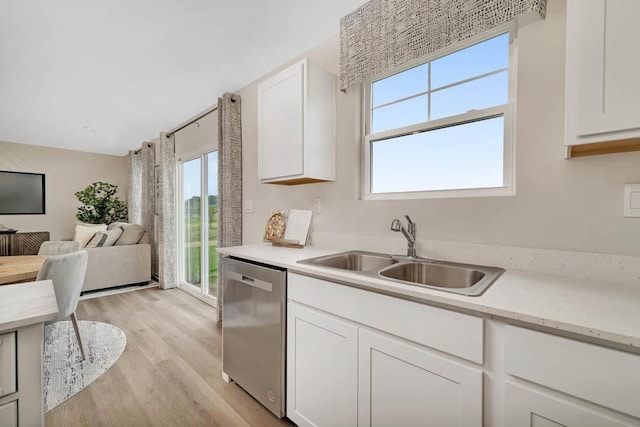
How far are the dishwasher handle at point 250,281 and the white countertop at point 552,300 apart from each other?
0.44 m

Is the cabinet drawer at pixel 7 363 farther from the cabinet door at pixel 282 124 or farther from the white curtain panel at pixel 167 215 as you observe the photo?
the white curtain panel at pixel 167 215

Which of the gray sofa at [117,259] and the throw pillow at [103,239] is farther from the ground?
the throw pillow at [103,239]

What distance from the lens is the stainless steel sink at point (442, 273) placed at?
4.11 feet

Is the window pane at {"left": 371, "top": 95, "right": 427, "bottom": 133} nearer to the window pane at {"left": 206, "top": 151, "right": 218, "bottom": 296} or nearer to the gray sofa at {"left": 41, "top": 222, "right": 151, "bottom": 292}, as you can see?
the window pane at {"left": 206, "top": 151, "right": 218, "bottom": 296}

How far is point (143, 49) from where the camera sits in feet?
7.06

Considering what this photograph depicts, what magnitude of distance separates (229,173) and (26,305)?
2066mm

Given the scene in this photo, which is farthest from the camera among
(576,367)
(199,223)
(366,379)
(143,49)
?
(199,223)

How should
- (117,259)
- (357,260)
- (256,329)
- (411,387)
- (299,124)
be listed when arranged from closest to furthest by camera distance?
(411,387)
(256,329)
(357,260)
(299,124)
(117,259)

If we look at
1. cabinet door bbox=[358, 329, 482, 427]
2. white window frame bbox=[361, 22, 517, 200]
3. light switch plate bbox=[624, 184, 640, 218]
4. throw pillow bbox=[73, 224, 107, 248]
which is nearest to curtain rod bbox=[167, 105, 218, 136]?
throw pillow bbox=[73, 224, 107, 248]

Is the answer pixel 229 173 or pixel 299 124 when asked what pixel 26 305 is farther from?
pixel 229 173

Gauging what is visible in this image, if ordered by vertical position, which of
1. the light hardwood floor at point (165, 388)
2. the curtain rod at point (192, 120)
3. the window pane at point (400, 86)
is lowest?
the light hardwood floor at point (165, 388)

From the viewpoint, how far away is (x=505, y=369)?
806 mm

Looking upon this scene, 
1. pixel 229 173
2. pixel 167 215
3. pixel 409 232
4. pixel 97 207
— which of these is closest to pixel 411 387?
pixel 409 232

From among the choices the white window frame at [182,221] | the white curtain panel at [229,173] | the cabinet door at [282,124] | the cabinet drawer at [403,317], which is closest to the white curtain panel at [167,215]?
the white window frame at [182,221]
